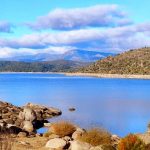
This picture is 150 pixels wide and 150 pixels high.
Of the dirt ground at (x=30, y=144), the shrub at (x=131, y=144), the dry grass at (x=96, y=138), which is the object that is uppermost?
the shrub at (x=131, y=144)

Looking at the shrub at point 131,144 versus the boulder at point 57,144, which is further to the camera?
the boulder at point 57,144

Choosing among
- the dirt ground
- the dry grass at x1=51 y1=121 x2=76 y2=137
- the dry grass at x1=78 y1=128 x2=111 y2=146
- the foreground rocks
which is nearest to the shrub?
the dry grass at x1=78 y1=128 x2=111 y2=146

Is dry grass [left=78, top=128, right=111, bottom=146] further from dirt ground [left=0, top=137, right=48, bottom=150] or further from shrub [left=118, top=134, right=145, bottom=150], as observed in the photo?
shrub [left=118, top=134, right=145, bottom=150]

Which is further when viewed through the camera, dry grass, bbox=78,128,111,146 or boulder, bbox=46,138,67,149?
dry grass, bbox=78,128,111,146

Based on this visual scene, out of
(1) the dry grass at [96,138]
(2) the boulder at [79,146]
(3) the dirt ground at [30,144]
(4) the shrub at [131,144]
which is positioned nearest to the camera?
(4) the shrub at [131,144]

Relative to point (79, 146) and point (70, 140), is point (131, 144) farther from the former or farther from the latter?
point (70, 140)

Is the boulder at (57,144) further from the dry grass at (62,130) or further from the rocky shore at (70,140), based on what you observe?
the dry grass at (62,130)

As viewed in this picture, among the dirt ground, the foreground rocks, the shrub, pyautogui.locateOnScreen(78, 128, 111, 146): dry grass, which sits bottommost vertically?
the foreground rocks

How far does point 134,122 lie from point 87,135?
82.9 feet

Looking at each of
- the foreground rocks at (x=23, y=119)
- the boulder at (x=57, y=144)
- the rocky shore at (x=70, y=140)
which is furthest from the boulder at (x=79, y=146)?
the foreground rocks at (x=23, y=119)

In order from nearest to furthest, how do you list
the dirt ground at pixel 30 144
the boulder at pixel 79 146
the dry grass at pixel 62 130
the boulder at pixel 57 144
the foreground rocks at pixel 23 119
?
the boulder at pixel 79 146 → the dirt ground at pixel 30 144 → the boulder at pixel 57 144 → the dry grass at pixel 62 130 → the foreground rocks at pixel 23 119

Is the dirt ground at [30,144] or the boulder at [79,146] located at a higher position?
the boulder at [79,146]

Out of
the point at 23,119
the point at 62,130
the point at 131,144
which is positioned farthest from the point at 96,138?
the point at 23,119

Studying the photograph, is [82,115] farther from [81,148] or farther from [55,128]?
[81,148]
